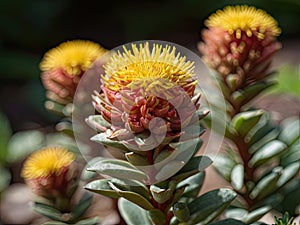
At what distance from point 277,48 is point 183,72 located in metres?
0.37

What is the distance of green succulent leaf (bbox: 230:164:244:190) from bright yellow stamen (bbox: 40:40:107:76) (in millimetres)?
364

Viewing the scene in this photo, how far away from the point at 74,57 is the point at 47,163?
0.23 metres

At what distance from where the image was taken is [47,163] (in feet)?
4.00

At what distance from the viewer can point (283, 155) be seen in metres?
1.32

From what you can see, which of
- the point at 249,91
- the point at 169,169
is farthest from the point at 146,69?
the point at 249,91

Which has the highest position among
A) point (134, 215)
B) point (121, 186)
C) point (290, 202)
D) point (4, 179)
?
point (121, 186)

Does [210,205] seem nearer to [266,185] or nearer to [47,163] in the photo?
[266,185]

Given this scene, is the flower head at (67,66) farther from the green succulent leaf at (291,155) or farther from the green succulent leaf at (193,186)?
the green succulent leaf at (291,155)

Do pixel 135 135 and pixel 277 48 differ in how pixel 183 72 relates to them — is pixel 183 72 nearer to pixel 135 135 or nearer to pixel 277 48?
pixel 135 135

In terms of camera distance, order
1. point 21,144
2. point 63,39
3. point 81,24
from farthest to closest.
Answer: point 81,24 < point 63,39 < point 21,144

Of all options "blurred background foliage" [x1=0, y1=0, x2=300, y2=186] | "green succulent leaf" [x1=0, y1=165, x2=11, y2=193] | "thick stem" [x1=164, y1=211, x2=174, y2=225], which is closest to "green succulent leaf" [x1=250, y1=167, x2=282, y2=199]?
"thick stem" [x1=164, y1=211, x2=174, y2=225]

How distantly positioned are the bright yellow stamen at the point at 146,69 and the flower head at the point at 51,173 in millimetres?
331

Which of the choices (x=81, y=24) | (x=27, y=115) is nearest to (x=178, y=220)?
(x=27, y=115)

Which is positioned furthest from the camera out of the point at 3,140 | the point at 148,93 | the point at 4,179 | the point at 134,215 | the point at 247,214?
Answer: the point at 3,140
